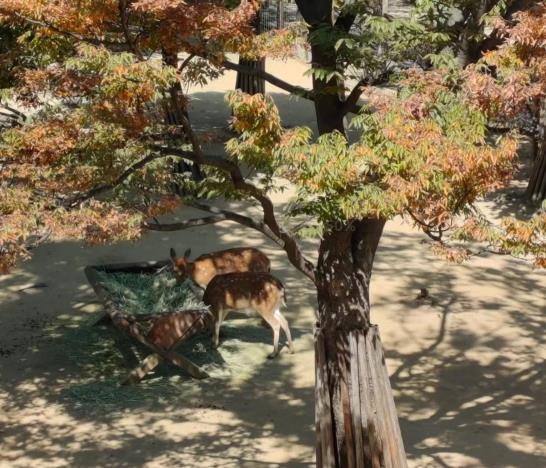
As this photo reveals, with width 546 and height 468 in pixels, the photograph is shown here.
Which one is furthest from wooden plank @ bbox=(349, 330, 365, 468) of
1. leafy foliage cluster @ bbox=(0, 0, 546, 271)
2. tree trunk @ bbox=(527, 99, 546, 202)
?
tree trunk @ bbox=(527, 99, 546, 202)

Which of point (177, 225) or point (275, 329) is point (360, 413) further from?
point (275, 329)

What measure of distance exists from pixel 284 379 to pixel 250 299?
1248 mm

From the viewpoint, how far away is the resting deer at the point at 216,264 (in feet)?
49.2

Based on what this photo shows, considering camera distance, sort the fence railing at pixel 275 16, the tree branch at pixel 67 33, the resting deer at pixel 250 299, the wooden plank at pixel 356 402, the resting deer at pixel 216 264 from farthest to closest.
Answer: the fence railing at pixel 275 16, the resting deer at pixel 216 264, the resting deer at pixel 250 299, the wooden plank at pixel 356 402, the tree branch at pixel 67 33

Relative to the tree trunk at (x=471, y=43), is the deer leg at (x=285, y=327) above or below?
below

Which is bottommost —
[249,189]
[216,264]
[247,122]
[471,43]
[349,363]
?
[349,363]

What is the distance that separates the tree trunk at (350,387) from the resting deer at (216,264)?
474cm

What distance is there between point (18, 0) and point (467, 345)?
27.0 ft

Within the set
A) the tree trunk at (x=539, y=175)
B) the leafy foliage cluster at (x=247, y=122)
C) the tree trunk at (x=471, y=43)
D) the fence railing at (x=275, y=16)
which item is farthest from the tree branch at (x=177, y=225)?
the fence railing at (x=275, y=16)

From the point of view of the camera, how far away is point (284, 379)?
1324 centimetres

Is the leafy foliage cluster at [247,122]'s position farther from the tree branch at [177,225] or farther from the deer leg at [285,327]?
the deer leg at [285,327]

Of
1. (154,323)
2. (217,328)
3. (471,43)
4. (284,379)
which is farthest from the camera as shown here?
(217,328)

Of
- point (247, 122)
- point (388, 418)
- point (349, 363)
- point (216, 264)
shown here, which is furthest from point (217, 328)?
point (247, 122)

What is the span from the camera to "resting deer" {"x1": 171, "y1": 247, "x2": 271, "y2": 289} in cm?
1500
